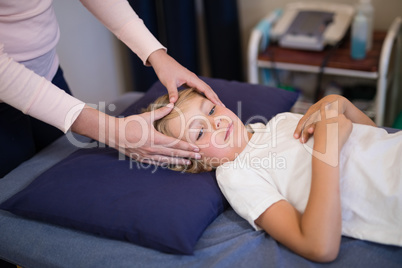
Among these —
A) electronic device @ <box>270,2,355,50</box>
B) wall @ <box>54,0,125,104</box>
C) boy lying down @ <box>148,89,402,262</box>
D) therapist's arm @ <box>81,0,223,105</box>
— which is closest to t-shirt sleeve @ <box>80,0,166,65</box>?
therapist's arm @ <box>81,0,223,105</box>

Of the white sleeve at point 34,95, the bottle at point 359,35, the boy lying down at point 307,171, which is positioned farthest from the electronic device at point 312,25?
the white sleeve at point 34,95

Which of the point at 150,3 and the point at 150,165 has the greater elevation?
the point at 150,3

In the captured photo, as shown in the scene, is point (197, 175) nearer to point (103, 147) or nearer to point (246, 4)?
point (103, 147)

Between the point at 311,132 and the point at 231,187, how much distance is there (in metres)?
0.28

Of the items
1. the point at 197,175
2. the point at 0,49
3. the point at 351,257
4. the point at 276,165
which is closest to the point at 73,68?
the point at 0,49

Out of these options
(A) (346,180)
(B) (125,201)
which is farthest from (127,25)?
(A) (346,180)

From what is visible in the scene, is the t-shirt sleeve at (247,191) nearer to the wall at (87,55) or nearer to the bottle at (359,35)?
the bottle at (359,35)

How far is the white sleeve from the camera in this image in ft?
4.23

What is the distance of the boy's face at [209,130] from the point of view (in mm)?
1363

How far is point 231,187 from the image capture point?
128 centimetres

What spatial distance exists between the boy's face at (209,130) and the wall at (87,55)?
1.21 metres

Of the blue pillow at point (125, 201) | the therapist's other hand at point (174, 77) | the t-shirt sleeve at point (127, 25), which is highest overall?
the t-shirt sleeve at point (127, 25)

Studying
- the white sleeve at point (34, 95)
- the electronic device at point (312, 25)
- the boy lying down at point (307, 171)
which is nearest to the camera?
the boy lying down at point (307, 171)

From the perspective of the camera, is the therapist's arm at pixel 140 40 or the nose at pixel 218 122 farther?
the therapist's arm at pixel 140 40
